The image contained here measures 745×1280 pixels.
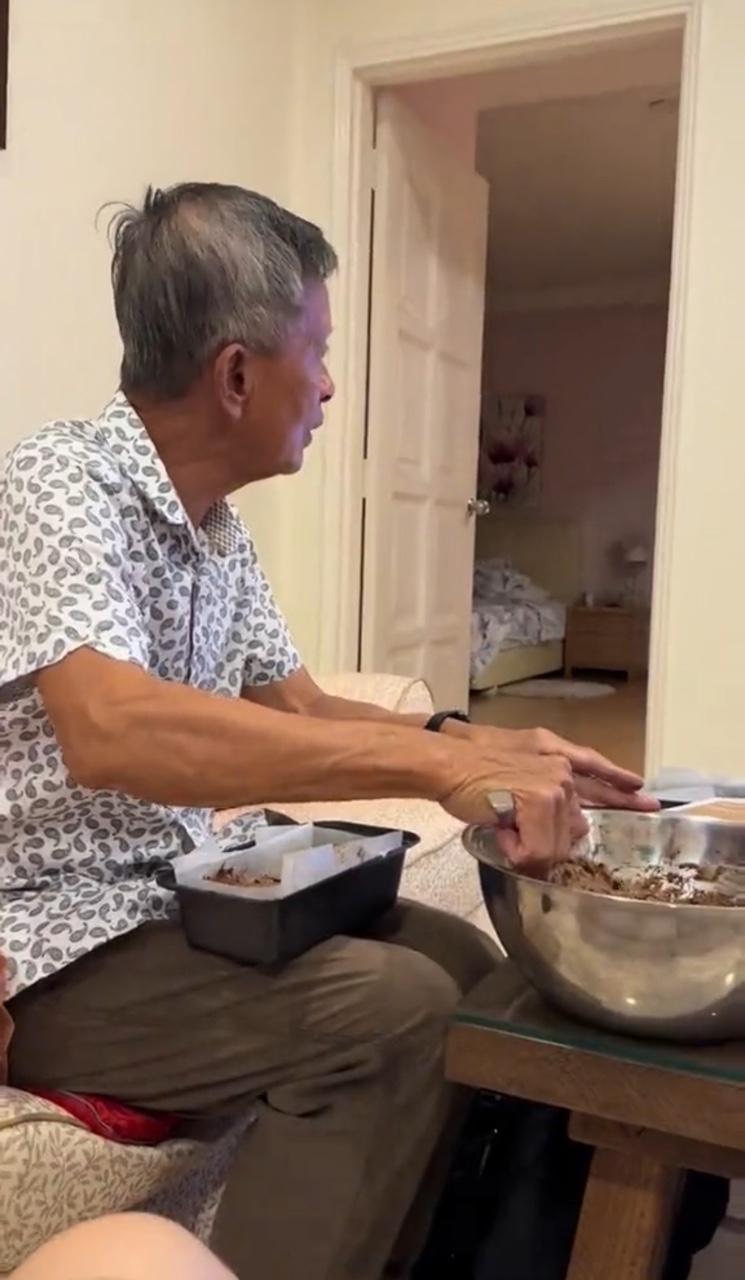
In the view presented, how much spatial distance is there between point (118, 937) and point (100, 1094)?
140 mm

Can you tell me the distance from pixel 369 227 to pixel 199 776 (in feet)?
8.42

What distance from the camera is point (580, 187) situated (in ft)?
17.9

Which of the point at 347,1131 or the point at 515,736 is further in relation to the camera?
the point at 515,736

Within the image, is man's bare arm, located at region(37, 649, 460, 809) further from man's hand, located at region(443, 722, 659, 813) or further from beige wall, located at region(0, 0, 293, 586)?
beige wall, located at region(0, 0, 293, 586)

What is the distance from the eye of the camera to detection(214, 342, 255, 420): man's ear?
3.81 ft

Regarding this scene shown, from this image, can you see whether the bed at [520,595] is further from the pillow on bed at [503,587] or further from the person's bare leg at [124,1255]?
the person's bare leg at [124,1255]

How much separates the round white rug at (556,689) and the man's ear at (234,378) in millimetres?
5262

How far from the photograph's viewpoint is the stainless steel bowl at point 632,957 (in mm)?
787

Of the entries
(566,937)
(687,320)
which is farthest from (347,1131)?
(687,320)

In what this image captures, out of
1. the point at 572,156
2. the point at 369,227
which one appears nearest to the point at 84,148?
the point at 369,227

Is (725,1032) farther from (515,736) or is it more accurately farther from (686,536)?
(686,536)

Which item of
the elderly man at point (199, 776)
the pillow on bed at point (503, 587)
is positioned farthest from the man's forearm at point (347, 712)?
the pillow on bed at point (503, 587)

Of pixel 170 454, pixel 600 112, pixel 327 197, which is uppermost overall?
pixel 600 112

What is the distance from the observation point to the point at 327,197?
3.16 m
